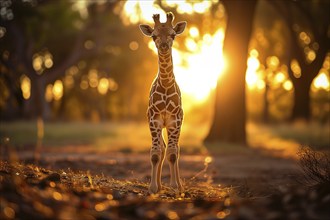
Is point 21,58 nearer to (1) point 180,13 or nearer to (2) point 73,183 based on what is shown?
(1) point 180,13

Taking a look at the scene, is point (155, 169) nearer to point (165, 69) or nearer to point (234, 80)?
point (165, 69)

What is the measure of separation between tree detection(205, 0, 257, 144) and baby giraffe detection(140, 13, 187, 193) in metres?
12.0

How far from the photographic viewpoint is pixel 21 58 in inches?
1435

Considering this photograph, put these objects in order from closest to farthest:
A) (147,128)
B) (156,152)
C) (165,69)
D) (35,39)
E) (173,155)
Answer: (156,152) < (173,155) < (165,69) < (147,128) < (35,39)

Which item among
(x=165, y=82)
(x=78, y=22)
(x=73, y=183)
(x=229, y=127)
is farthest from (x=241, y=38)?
(x=78, y=22)

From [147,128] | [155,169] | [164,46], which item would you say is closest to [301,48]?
[147,128]

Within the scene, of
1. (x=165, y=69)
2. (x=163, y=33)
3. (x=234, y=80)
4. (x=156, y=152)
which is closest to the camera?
(x=163, y=33)

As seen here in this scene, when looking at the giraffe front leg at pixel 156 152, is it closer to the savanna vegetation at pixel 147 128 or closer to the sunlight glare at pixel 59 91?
the savanna vegetation at pixel 147 128

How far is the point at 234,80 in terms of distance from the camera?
21.5 meters

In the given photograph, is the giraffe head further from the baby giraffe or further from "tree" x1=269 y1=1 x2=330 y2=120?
"tree" x1=269 y1=1 x2=330 y2=120

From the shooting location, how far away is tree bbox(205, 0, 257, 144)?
21391mm

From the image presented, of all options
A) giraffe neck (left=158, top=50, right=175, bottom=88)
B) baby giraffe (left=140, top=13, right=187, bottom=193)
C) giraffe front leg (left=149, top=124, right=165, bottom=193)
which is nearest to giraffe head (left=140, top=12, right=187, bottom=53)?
baby giraffe (left=140, top=13, right=187, bottom=193)

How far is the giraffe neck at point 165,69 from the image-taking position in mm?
9602

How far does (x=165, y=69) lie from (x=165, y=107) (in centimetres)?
71
